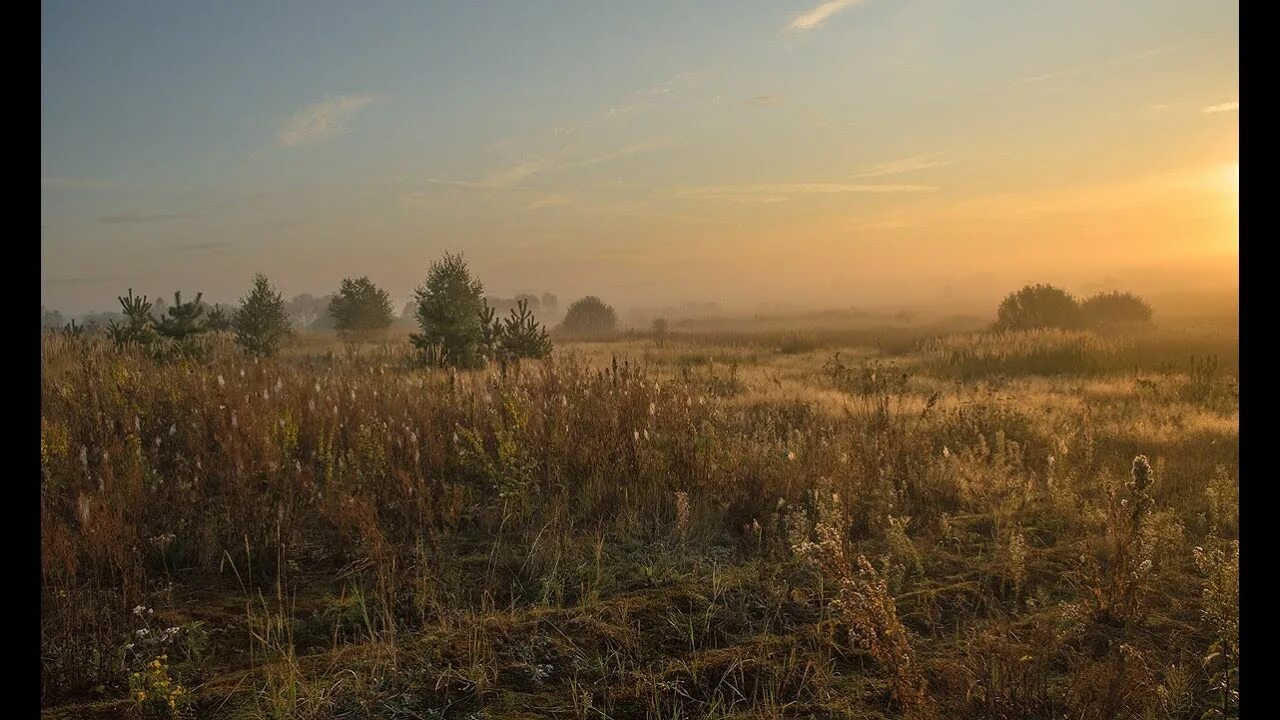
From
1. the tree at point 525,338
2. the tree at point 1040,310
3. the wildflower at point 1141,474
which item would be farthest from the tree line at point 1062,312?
the wildflower at point 1141,474

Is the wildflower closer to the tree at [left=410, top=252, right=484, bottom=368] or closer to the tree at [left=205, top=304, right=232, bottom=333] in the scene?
the tree at [left=410, top=252, right=484, bottom=368]

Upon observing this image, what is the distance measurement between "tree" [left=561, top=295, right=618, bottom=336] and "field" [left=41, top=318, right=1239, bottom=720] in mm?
48727

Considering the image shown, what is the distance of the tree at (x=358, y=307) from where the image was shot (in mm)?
29422

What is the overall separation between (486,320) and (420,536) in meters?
13.3

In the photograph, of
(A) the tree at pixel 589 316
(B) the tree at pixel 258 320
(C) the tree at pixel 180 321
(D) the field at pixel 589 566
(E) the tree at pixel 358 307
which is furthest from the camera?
(A) the tree at pixel 589 316

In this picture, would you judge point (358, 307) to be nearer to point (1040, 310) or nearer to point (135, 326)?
point (135, 326)

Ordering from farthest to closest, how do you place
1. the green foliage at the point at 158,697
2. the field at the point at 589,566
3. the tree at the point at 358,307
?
the tree at the point at 358,307 → the field at the point at 589,566 → the green foliage at the point at 158,697

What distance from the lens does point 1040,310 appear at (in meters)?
29.8

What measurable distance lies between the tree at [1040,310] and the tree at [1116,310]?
1206mm

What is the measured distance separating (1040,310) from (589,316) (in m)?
33.7

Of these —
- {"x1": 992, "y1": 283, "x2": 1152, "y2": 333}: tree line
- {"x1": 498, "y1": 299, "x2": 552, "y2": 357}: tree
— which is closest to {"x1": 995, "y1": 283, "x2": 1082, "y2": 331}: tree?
{"x1": 992, "y1": 283, "x2": 1152, "y2": 333}: tree line

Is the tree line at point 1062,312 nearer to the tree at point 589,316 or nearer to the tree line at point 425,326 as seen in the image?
the tree line at point 425,326

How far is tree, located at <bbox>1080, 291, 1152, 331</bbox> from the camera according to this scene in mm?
30984
